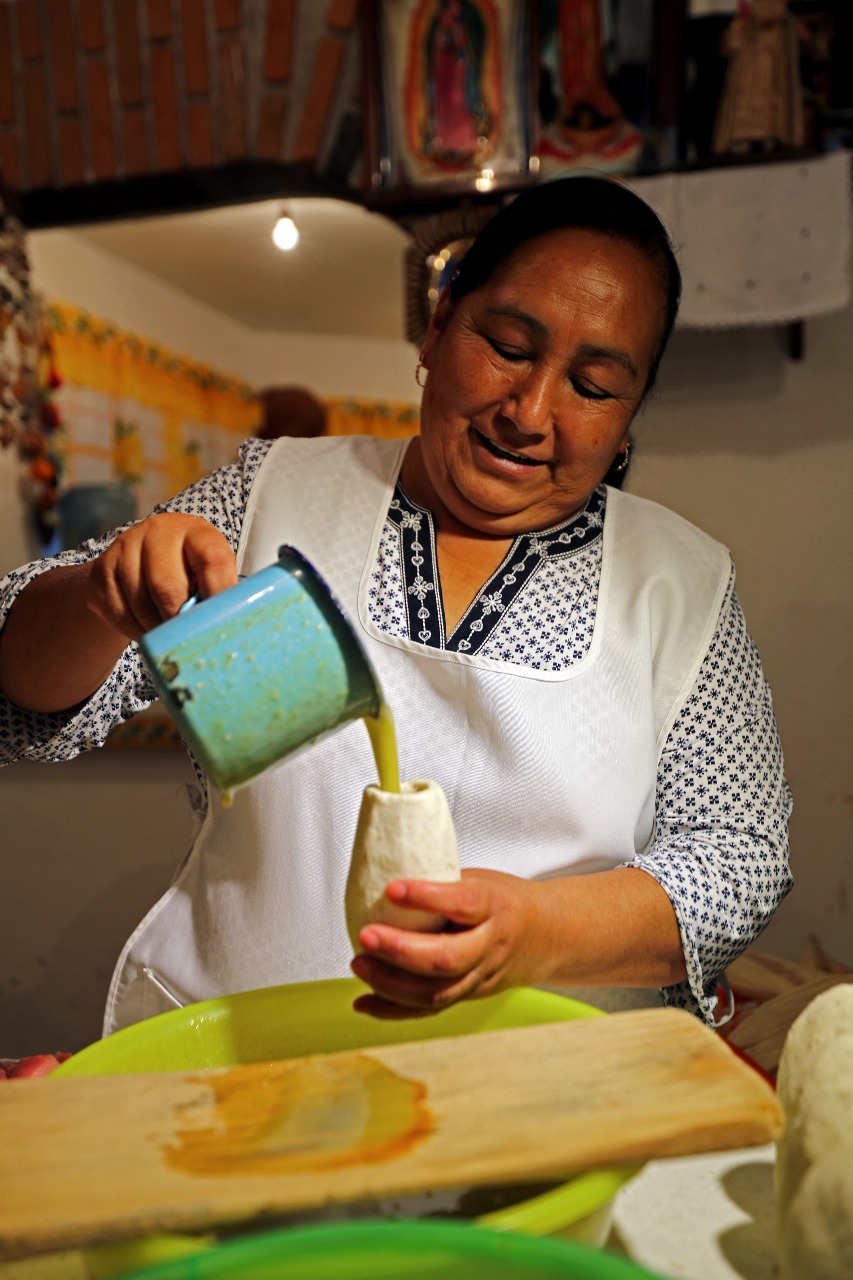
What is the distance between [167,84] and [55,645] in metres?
2.35

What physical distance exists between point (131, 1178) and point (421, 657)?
0.65 metres

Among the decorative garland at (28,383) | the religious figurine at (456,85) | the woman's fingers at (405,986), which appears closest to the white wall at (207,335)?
the decorative garland at (28,383)

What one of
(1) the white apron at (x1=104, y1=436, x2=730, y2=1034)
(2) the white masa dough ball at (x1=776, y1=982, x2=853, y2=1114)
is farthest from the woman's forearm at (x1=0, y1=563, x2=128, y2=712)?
(2) the white masa dough ball at (x1=776, y1=982, x2=853, y2=1114)

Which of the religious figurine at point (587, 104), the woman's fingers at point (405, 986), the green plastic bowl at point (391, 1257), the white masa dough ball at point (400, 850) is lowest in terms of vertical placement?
the woman's fingers at point (405, 986)

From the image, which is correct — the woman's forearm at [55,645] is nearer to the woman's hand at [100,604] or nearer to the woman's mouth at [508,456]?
the woman's hand at [100,604]

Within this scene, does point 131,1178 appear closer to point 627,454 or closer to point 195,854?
point 195,854

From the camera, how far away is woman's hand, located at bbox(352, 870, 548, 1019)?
2.07 feet

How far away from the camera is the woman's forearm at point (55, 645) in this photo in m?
0.92

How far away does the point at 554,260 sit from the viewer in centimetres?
105

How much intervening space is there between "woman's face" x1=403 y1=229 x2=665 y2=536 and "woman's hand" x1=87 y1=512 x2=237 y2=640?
0.38 meters

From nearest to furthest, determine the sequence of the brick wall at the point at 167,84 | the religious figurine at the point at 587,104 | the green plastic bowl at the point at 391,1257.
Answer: the green plastic bowl at the point at 391,1257 → the religious figurine at the point at 587,104 → the brick wall at the point at 167,84

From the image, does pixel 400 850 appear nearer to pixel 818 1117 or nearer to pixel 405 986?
pixel 405 986

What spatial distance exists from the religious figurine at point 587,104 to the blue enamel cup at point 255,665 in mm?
2225

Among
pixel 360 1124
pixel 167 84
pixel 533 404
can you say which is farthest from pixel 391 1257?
pixel 167 84
